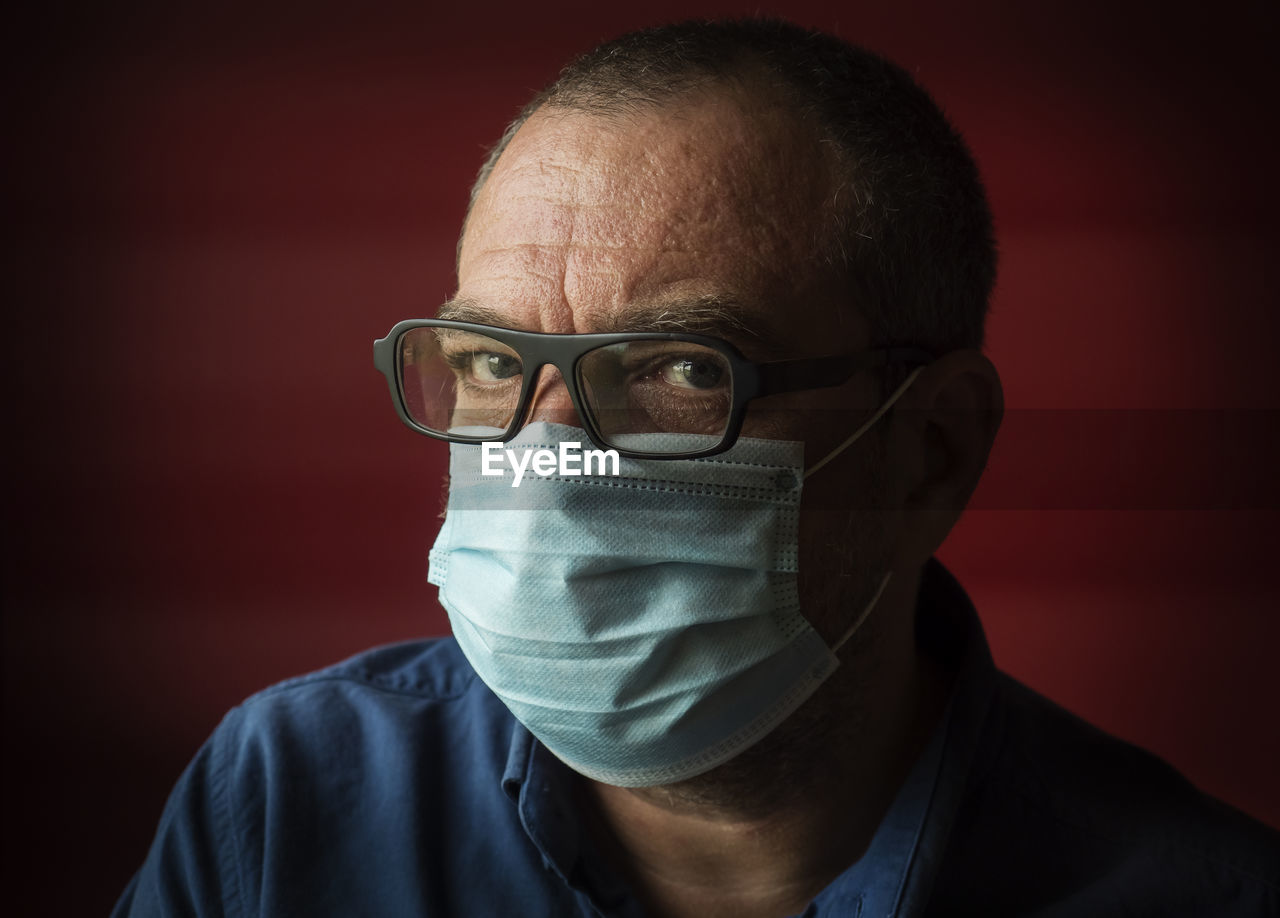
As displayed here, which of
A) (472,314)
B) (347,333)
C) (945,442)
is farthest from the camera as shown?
(347,333)

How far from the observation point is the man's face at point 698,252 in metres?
1.40

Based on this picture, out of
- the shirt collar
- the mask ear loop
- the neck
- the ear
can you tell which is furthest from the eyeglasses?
the shirt collar

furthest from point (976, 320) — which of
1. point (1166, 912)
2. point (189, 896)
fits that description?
point (189, 896)

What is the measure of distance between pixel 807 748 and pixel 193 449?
1697mm

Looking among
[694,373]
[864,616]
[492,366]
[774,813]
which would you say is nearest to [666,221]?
[694,373]

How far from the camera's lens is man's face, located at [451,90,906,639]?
4.58 ft

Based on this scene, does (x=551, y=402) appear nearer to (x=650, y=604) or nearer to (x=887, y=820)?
(x=650, y=604)

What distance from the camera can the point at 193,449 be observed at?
2562 millimetres

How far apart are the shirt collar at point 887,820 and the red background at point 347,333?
105cm

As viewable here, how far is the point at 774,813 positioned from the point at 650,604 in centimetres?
44

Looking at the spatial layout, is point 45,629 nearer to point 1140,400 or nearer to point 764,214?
point 764,214

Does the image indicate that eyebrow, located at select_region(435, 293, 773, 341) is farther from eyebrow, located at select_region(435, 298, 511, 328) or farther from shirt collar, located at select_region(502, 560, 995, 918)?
shirt collar, located at select_region(502, 560, 995, 918)

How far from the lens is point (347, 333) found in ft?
8.41

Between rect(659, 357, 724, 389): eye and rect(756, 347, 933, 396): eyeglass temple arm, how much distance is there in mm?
65
